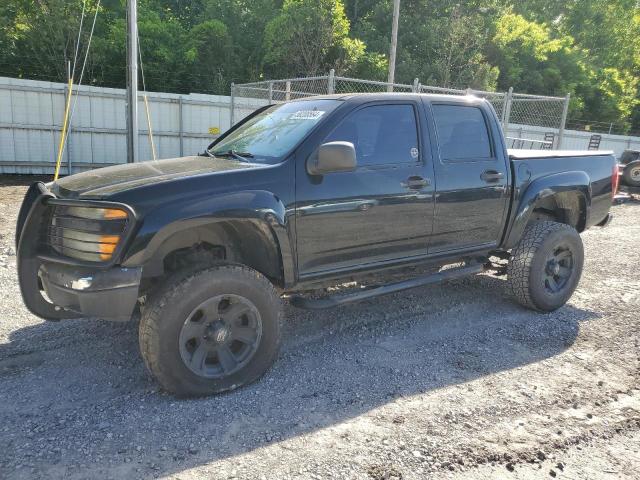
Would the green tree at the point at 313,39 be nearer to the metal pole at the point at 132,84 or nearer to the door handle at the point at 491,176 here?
the metal pole at the point at 132,84

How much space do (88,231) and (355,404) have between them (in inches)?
76.5

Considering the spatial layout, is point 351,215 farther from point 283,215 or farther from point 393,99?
A: point 393,99

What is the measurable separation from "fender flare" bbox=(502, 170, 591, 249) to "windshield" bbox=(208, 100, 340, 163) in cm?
209

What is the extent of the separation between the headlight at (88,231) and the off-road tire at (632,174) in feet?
47.1

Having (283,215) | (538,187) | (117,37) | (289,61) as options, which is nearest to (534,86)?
(289,61)

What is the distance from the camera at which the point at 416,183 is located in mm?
4168

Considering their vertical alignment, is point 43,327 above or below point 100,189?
below

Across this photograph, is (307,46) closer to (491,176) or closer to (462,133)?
(462,133)

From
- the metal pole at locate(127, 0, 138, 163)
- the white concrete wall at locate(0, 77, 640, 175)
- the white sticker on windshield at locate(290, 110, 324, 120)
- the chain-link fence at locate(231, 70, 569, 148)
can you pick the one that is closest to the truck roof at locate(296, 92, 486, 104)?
the white sticker on windshield at locate(290, 110, 324, 120)

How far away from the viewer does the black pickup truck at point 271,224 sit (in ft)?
10.4

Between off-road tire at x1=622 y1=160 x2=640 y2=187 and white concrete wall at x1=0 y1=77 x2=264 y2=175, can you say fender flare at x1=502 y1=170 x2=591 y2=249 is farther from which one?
off-road tire at x1=622 y1=160 x2=640 y2=187

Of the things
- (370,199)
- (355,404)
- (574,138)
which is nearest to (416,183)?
(370,199)

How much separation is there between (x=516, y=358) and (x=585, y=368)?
49 centimetres

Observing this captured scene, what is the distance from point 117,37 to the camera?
→ 70.3 ft
